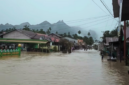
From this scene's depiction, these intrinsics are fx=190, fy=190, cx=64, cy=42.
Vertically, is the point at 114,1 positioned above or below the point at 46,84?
above

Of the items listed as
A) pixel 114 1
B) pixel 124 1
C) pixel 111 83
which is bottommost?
pixel 111 83

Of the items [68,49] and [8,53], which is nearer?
[8,53]

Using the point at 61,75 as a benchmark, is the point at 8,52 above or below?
above

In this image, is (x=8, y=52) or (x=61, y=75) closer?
(x=61, y=75)

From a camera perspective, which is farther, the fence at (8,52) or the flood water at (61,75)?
the fence at (8,52)

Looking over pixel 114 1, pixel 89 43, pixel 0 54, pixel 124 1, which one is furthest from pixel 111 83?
pixel 89 43

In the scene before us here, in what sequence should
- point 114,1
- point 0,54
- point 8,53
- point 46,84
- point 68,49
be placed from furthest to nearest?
point 68,49 < point 8,53 < point 0,54 < point 114,1 < point 46,84

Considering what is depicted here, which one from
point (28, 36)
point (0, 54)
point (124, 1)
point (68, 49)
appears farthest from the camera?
point (28, 36)

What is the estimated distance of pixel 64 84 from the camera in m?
8.91

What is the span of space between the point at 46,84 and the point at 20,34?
160 feet

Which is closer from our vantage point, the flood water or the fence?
the flood water

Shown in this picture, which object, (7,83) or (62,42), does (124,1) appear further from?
(62,42)

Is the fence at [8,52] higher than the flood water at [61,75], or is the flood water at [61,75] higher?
the fence at [8,52]

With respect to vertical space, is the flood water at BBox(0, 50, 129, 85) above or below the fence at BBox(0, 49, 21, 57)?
below
